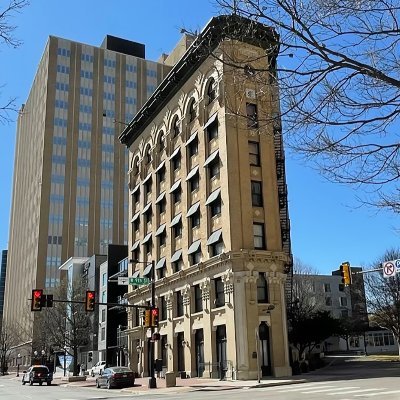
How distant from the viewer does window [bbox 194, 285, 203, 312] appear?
4015cm

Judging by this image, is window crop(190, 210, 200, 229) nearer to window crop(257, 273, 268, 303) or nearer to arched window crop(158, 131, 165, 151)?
window crop(257, 273, 268, 303)

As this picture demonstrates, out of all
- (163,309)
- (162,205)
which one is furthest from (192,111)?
(163,309)

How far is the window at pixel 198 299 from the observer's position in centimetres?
4015

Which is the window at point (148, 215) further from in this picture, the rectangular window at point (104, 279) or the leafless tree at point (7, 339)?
the leafless tree at point (7, 339)

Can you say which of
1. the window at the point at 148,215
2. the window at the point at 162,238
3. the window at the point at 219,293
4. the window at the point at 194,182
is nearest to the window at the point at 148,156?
the window at the point at 148,215

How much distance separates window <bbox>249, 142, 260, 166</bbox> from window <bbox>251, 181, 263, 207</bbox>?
5.08ft

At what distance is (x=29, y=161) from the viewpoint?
5507 inches

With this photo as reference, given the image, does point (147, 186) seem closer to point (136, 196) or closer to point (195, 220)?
point (136, 196)

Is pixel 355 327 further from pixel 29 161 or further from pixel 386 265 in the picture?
pixel 29 161

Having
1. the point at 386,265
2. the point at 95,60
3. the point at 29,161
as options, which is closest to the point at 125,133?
the point at 386,265

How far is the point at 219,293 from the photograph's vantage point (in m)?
37.6

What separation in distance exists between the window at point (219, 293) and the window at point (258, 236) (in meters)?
3.65

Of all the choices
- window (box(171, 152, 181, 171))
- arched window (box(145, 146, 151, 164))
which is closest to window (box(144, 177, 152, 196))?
arched window (box(145, 146, 151, 164))

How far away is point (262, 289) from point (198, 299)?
6465 millimetres
